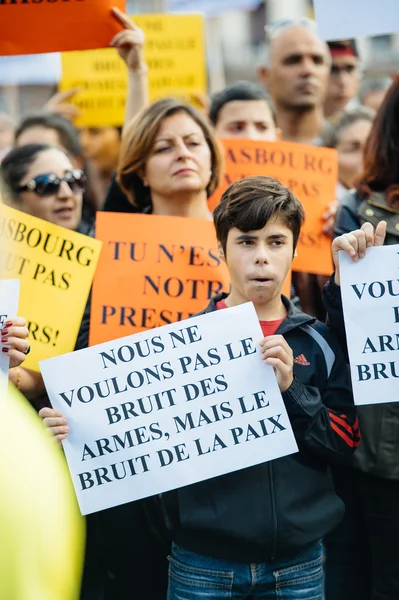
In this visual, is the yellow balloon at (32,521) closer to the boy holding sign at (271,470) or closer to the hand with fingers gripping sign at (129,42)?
the boy holding sign at (271,470)

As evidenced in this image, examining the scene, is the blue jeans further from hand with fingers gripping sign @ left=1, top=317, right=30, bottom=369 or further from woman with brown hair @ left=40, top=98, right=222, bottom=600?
hand with fingers gripping sign @ left=1, top=317, right=30, bottom=369

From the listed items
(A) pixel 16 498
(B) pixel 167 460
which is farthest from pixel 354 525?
(A) pixel 16 498

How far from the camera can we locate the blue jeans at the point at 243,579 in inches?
123

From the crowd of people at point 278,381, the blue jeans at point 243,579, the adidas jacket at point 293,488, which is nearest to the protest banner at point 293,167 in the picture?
the crowd of people at point 278,381

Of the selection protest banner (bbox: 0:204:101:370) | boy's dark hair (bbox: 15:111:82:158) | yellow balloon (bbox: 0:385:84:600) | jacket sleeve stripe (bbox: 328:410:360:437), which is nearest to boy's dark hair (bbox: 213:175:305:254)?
jacket sleeve stripe (bbox: 328:410:360:437)

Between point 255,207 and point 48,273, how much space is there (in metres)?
1.16

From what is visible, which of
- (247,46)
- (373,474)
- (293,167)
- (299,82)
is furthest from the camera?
(247,46)

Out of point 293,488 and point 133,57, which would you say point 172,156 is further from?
point 293,488

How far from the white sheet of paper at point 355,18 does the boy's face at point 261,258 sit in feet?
4.83

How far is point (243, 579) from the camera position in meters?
3.13

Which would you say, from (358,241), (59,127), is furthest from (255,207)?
(59,127)

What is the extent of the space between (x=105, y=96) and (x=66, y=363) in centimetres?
455

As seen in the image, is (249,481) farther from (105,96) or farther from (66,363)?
(105,96)

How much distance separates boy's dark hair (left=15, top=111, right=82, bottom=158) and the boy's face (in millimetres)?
2884
